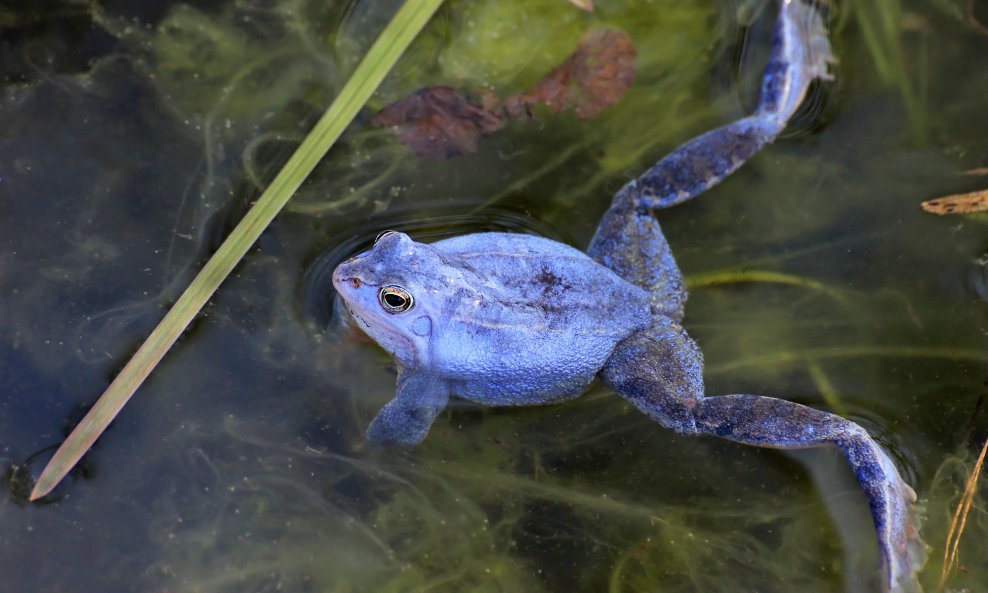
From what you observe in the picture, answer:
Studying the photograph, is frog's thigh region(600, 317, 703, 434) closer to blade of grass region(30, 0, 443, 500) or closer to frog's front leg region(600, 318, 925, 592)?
frog's front leg region(600, 318, 925, 592)

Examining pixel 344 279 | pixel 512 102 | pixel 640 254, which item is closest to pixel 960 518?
pixel 640 254

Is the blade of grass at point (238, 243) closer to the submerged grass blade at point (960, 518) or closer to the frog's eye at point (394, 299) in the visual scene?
the frog's eye at point (394, 299)

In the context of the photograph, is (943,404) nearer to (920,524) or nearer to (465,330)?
(920,524)

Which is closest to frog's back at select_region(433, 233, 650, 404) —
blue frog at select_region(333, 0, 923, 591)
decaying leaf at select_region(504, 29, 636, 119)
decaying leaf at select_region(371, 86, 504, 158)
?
blue frog at select_region(333, 0, 923, 591)

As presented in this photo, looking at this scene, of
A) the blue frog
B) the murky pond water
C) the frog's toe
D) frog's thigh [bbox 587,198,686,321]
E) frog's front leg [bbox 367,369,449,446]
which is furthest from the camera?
the murky pond water

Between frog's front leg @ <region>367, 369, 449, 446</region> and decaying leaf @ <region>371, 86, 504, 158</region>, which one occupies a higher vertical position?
decaying leaf @ <region>371, 86, 504, 158</region>

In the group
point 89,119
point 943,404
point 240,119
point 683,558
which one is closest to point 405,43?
point 240,119

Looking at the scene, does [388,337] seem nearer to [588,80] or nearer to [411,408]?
[411,408]

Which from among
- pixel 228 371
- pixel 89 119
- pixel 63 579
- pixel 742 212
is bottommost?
pixel 63 579
